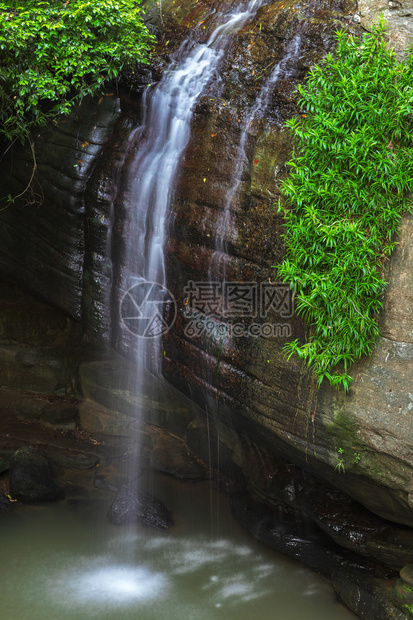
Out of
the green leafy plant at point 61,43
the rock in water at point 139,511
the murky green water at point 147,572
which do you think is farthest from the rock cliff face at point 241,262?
the rock in water at point 139,511

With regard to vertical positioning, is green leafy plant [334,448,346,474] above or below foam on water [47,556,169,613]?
above

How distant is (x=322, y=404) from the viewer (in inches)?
190

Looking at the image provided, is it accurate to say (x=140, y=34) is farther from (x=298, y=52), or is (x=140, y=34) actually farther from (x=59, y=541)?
(x=59, y=541)

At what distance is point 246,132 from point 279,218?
3.34 feet

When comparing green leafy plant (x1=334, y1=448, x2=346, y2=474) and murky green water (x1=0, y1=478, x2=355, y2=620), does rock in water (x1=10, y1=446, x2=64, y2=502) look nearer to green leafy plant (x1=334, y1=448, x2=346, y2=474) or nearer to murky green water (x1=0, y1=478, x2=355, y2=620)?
murky green water (x1=0, y1=478, x2=355, y2=620)

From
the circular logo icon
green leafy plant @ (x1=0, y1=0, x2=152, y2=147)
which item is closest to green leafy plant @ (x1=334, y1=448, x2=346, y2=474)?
the circular logo icon

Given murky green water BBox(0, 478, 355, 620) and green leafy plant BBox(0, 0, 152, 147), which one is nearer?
murky green water BBox(0, 478, 355, 620)

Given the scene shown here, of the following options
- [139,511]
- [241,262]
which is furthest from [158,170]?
[139,511]

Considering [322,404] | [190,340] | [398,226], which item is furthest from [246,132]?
[322,404]

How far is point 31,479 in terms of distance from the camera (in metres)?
7.01

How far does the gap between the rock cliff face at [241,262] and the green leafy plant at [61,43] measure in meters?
0.46

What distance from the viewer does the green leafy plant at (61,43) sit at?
5805 mm

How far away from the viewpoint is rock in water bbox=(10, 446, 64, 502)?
6953mm

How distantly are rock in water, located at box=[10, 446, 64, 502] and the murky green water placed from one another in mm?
159
